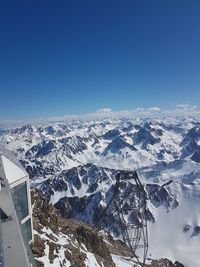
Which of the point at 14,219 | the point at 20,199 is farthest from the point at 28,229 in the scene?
the point at 14,219

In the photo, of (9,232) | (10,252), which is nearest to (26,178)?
(9,232)

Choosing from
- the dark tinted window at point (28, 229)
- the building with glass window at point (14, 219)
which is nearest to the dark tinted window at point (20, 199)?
the building with glass window at point (14, 219)

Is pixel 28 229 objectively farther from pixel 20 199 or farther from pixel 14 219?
pixel 14 219

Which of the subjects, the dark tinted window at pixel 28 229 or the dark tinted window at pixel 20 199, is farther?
the dark tinted window at pixel 28 229

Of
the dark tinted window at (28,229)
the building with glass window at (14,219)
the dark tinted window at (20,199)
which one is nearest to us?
the building with glass window at (14,219)

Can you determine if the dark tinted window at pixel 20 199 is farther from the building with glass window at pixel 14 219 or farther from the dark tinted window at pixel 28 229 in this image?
the dark tinted window at pixel 28 229

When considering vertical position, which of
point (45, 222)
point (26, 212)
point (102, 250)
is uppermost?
point (26, 212)

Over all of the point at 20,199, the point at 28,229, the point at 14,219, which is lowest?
the point at 28,229

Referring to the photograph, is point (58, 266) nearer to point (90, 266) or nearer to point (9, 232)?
point (90, 266)

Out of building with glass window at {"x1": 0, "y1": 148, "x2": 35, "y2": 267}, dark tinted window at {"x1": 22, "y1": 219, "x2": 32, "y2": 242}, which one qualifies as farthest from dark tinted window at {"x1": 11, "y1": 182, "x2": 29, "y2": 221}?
dark tinted window at {"x1": 22, "y1": 219, "x2": 32, "y2": 242}
